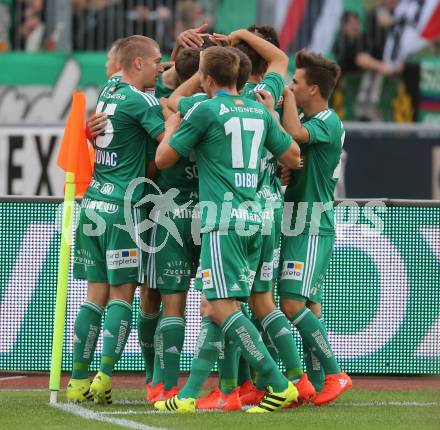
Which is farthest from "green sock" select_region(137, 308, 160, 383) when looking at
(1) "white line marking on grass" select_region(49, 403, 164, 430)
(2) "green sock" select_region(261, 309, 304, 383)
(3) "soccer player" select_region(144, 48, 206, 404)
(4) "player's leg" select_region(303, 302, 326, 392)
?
(4) "player's leg" select_region(303, 302, 326, 392)

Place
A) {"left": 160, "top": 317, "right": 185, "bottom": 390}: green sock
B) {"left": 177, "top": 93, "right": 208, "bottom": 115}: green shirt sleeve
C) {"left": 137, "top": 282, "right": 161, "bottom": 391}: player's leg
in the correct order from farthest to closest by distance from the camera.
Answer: {"left": 137, "top": 282, "right": 161, "bottom": 391}: player's leg < {"left": 160, "top": 317, "right": 185, "bottom": 390}: green sock < {"left": 177, "top": 93, "right": 208, "bottom": 115}: green shirt sleeve

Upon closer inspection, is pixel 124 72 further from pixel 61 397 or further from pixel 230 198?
pixel 61 397

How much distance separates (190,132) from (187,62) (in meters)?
0.94

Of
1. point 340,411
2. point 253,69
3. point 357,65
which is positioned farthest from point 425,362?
point 357,65

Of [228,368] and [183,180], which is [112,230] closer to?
[183,180]

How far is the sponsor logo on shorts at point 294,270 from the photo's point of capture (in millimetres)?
8172

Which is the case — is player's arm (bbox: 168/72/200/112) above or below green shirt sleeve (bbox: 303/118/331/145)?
above

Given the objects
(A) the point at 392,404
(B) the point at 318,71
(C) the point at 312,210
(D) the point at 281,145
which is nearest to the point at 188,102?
(D) the point at 281,145

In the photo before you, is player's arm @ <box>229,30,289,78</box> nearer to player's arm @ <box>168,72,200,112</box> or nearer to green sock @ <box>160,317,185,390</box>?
player's arm @ <box>168,72,200,112</box>

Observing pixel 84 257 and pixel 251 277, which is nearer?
pixel 251 277

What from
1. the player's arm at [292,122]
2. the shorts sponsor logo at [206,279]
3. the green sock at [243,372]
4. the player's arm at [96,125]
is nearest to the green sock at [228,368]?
the green sock at [243,372]

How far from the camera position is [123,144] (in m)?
8.12

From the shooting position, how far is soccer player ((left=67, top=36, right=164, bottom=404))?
8008 millimetres

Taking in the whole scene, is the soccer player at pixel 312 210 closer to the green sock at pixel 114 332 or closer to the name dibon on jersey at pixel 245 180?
the name dibon on jersey at pixel 245 180
